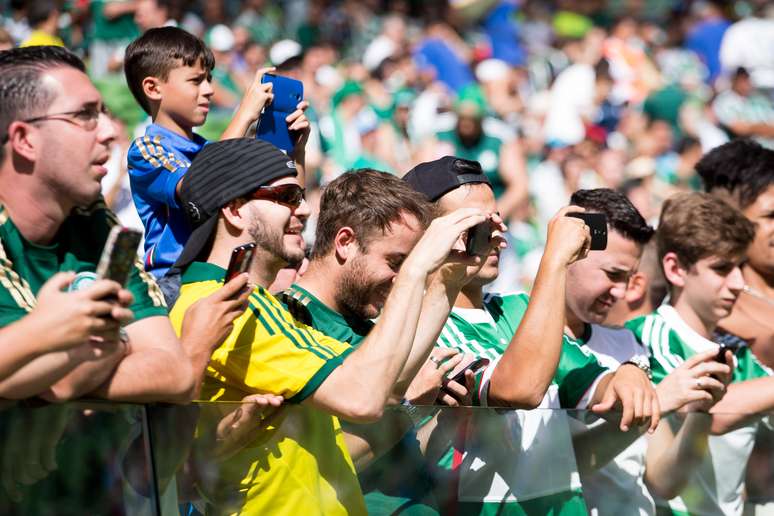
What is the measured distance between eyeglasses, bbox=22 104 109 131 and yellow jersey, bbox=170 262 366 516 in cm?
65

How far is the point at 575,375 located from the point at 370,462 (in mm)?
1044

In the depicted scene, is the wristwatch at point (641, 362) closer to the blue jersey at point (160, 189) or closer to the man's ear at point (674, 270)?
the man's ear at point (674, 270)

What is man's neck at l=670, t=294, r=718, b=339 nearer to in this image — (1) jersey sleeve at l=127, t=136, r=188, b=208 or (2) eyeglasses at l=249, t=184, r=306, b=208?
(2) eyeglasses at l=249, t=184, r=306, b=208

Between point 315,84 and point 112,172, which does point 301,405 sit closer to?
point 112,172

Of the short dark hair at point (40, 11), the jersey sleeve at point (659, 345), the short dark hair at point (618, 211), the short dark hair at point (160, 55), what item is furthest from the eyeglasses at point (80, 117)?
the short dark hair at point (40, 11)

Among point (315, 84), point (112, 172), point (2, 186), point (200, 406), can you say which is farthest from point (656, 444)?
point (315, 84)

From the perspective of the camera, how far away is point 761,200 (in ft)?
18.7

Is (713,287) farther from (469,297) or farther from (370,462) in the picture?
(370,462)

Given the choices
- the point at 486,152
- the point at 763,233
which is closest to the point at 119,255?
the point at 763,233

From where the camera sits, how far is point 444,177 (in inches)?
174

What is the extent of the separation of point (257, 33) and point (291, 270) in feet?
26.2

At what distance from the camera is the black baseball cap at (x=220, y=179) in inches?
143

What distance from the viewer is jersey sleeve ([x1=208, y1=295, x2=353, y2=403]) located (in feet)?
10.7

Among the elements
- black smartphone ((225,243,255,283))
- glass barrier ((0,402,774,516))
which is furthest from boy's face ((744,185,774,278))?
black smartphone ((225,243,255,283))
